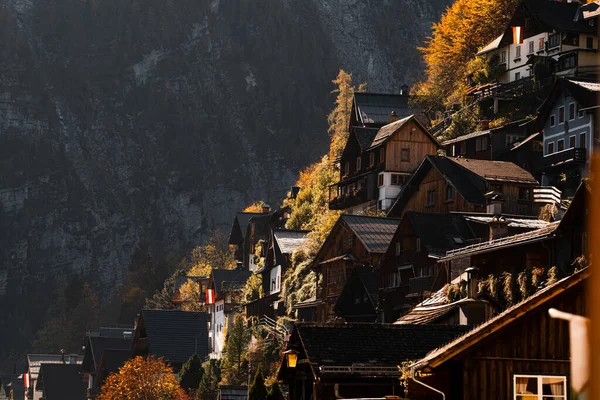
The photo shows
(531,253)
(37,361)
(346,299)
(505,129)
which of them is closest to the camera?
(531,253)

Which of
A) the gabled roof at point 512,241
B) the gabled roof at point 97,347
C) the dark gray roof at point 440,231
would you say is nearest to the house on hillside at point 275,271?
the gabled roof at point 97,347

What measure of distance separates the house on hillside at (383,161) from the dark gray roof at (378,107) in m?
12.4

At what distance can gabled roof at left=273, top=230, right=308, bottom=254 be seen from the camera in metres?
89.8

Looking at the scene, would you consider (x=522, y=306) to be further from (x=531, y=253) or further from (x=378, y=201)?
(x=378, y=201)

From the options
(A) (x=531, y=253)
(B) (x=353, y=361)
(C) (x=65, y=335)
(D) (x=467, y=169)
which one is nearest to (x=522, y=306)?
(B) (x=353, y=361)

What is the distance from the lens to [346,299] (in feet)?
211

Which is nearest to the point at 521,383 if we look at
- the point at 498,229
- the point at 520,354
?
the point at 520,354

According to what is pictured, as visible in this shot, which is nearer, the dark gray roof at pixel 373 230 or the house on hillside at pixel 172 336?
the dark gray roof at pixel 373 230

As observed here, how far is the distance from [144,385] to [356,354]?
144 ft

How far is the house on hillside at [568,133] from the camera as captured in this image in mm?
70250

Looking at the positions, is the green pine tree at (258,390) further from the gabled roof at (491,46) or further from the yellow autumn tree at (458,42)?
the yellow autumn tree at (458,42)

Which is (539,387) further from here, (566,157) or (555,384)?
(566,157)

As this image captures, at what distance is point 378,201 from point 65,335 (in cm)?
8625

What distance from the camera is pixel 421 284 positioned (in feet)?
184
